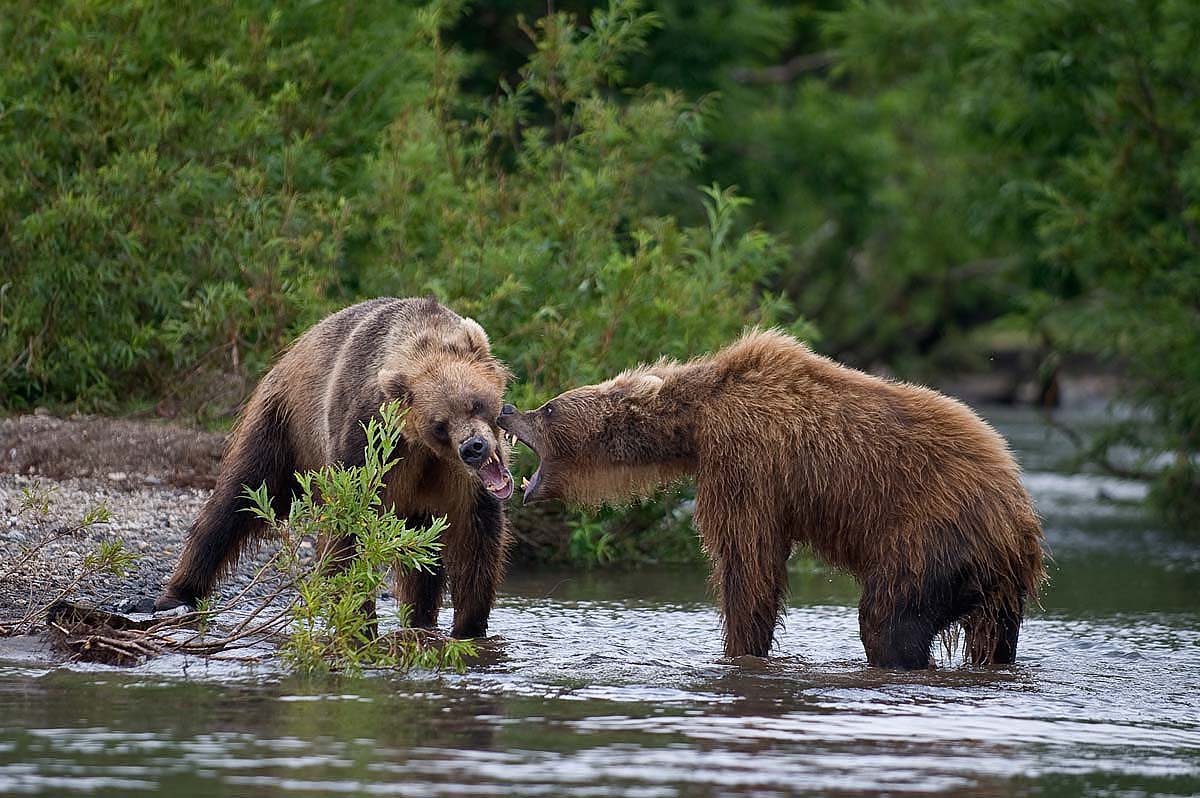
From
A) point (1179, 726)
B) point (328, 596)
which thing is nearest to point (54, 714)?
point (328, 596)

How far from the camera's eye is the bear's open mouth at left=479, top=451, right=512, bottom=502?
821cm

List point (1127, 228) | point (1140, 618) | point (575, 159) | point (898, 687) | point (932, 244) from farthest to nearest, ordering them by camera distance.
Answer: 1. point (932, 244)
2. point (1127, 228)
3. point (575, 159)
4. point (1140, 618)
5. point (898, 687)

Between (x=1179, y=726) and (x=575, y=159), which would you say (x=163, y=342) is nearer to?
(x=575, y=159)

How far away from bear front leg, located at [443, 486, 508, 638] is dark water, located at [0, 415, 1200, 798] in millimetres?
230

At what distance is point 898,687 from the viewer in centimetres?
779

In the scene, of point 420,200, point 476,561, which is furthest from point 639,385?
point 420,200

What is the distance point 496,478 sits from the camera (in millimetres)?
8273

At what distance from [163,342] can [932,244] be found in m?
21.3

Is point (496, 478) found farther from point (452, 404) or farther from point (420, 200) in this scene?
point (420, 200)

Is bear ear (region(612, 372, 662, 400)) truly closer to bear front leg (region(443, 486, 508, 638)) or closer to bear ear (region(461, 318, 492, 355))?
bear ear (region(461, 318, 492, 355))

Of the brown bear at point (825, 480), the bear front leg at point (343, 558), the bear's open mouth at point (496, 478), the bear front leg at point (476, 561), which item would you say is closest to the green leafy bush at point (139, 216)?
the bear front leg at point (476, 561)

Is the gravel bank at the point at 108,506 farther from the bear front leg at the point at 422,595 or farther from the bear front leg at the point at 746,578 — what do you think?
the bear front leg at the point at 746,578

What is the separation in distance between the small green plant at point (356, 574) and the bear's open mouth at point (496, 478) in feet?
0.91

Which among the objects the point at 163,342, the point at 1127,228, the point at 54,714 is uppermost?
the point at 1127,228
